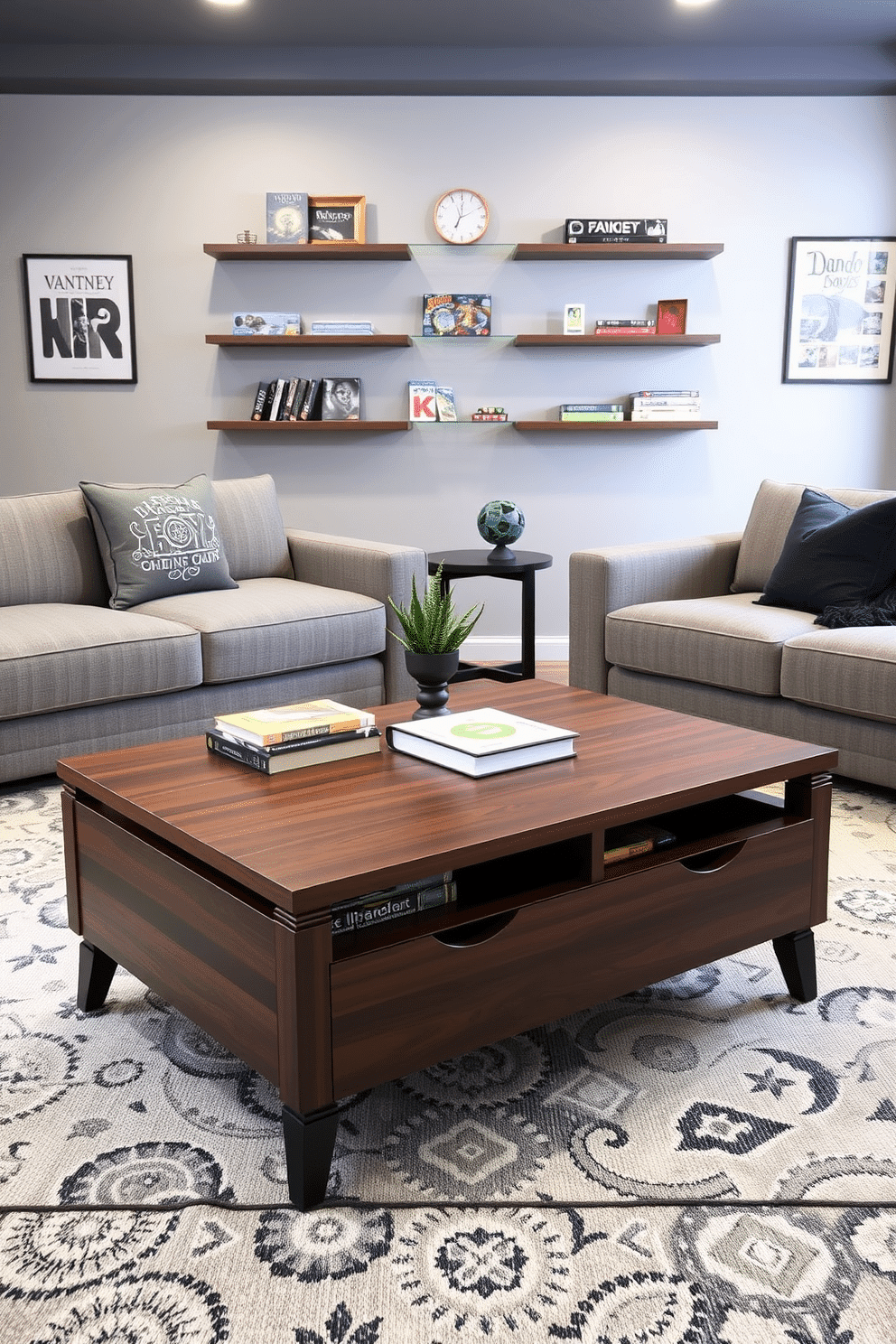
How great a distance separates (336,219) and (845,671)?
296 cm

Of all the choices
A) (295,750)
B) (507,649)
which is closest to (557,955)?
(295,750)

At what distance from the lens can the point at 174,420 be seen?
494cm

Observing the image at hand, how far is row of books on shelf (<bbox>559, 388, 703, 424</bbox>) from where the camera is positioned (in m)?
4.83

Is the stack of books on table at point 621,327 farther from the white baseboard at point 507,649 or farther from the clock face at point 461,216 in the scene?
the white baseboard at point 507,649

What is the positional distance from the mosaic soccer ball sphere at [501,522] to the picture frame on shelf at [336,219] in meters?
1.46

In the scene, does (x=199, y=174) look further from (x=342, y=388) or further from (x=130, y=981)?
(x=130, y=981)

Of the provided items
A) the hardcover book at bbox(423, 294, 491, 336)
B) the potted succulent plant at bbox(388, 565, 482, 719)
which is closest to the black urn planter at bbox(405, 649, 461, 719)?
the potted succulent plant at bbox(388, 565, 482, 719)

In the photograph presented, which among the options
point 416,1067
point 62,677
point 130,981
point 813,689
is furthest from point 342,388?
point 416,1067

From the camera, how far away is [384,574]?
3.77 m

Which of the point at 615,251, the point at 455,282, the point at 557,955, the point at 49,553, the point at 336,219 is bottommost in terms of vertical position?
the point at 557,955

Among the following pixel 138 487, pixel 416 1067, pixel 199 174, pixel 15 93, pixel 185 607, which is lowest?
pixel 416 1067

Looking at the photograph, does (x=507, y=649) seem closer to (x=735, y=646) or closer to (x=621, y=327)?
(x=621, y=327)

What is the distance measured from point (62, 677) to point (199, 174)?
107 inches

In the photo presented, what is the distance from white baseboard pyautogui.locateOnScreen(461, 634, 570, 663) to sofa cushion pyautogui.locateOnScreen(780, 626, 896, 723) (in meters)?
1.99
